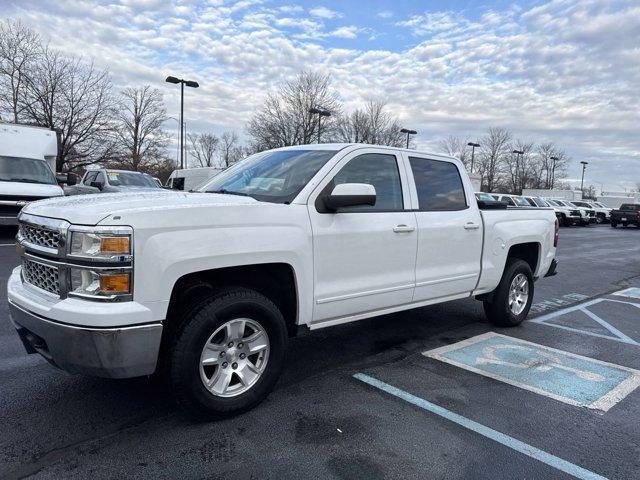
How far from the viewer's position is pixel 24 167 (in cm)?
1264

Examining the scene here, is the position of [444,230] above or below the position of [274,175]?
below

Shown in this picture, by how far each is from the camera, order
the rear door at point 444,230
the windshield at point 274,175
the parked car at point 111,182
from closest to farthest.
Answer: the windshield at point 274,175, the rear door at point 444,230, the parked car at point 111,182

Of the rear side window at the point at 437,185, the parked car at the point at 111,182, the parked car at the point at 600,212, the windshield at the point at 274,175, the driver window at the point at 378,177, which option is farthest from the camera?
the parked car at the point at 600,212

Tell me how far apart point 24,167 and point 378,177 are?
11.6 metres

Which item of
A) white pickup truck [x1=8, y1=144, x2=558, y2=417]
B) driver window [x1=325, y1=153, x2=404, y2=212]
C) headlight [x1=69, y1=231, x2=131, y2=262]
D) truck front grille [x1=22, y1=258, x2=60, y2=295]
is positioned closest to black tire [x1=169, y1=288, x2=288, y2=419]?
white pickup truck [x1=8, y1=144, x2=558, y2=417]

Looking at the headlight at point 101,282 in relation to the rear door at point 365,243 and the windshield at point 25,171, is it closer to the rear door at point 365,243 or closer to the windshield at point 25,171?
the rear door at point 365,243

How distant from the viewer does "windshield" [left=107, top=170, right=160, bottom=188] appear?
15.5 meters

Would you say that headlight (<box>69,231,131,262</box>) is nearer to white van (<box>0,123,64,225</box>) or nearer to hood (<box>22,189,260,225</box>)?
hood (<box>22,189,260,225</box>)

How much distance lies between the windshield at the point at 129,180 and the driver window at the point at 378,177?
41.5 feet

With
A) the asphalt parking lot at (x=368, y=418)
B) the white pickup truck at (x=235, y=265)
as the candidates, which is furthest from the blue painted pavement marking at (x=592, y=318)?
the white pickup truck at (x=235, y=265)

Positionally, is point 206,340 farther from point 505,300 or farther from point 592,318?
point 592,318

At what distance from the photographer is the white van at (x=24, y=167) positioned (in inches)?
448

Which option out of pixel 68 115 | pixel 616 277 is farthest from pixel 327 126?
pixel 616 277

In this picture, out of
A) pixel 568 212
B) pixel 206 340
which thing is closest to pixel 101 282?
pixel 206 340
